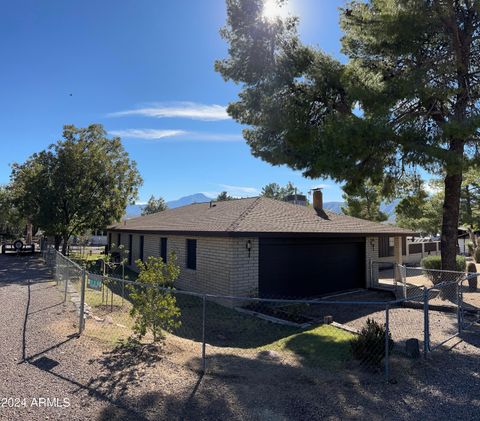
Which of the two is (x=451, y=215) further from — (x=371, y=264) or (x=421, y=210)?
(x=371, y=264)

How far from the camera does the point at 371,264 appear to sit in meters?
15.2

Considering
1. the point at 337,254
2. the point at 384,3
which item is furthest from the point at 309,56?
the point at 337,254

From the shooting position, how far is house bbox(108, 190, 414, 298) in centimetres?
1110

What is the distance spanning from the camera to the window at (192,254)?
13.2 meters

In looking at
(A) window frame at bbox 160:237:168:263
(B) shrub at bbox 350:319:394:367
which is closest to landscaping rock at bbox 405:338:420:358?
(B) shrub at bbox 350:319:394:367

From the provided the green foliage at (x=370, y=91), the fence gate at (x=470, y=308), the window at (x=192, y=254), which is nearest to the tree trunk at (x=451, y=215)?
the green foliage at (x=370, y=91)

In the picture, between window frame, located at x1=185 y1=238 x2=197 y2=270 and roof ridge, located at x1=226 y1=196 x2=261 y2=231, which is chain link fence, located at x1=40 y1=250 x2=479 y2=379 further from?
roof ridge, located at x1=226 y1=196 x2=261 y2=231

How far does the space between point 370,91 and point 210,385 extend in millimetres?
8358

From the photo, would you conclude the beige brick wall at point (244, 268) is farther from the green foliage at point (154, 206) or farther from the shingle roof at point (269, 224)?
the green foliage at point (154, 206)

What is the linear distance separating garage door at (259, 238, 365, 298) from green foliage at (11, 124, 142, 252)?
1649 centimetres

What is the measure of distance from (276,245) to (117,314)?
5.41 metres

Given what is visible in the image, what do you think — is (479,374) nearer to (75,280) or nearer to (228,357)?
(228,357)

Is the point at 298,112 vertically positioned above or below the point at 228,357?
above

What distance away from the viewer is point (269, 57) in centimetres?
1135
